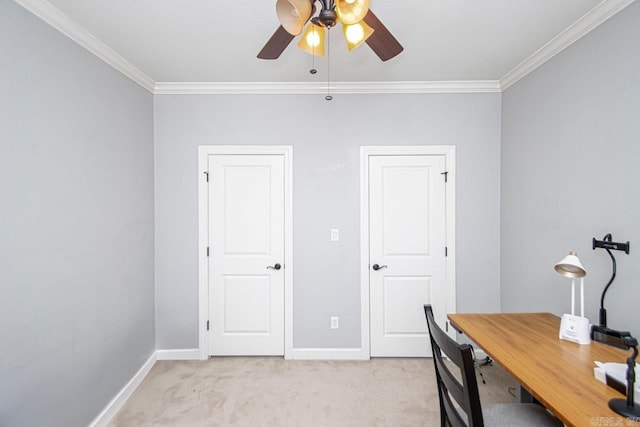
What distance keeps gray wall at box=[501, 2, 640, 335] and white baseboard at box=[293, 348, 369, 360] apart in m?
1.45

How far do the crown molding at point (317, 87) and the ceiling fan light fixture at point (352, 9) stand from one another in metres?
1.45

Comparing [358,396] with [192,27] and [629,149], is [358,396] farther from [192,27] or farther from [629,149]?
[192,27]

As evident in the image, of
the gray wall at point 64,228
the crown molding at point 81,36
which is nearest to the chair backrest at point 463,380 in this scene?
the gray wall at point 64,228

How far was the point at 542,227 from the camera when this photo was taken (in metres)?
2.04

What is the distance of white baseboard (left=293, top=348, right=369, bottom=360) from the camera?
2.53 m

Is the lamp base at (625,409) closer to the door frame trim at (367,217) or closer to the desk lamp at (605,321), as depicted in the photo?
the desk lamp at (605,321)

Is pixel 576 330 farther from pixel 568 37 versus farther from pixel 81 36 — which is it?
pixel 81 36

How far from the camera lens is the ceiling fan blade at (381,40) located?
3.84ft

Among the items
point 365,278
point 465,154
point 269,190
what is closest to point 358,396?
point 365,278

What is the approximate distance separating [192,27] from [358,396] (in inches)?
115

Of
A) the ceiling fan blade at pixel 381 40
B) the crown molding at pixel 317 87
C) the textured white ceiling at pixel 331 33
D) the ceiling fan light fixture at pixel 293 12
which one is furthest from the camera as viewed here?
the crown molding at pixel 317 87

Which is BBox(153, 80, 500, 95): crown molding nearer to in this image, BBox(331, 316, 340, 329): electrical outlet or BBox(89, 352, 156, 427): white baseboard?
BBox(331, 316, 340, 329): electrical outlet

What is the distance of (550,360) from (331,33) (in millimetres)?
2219

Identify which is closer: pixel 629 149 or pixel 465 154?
pixel 629 149
